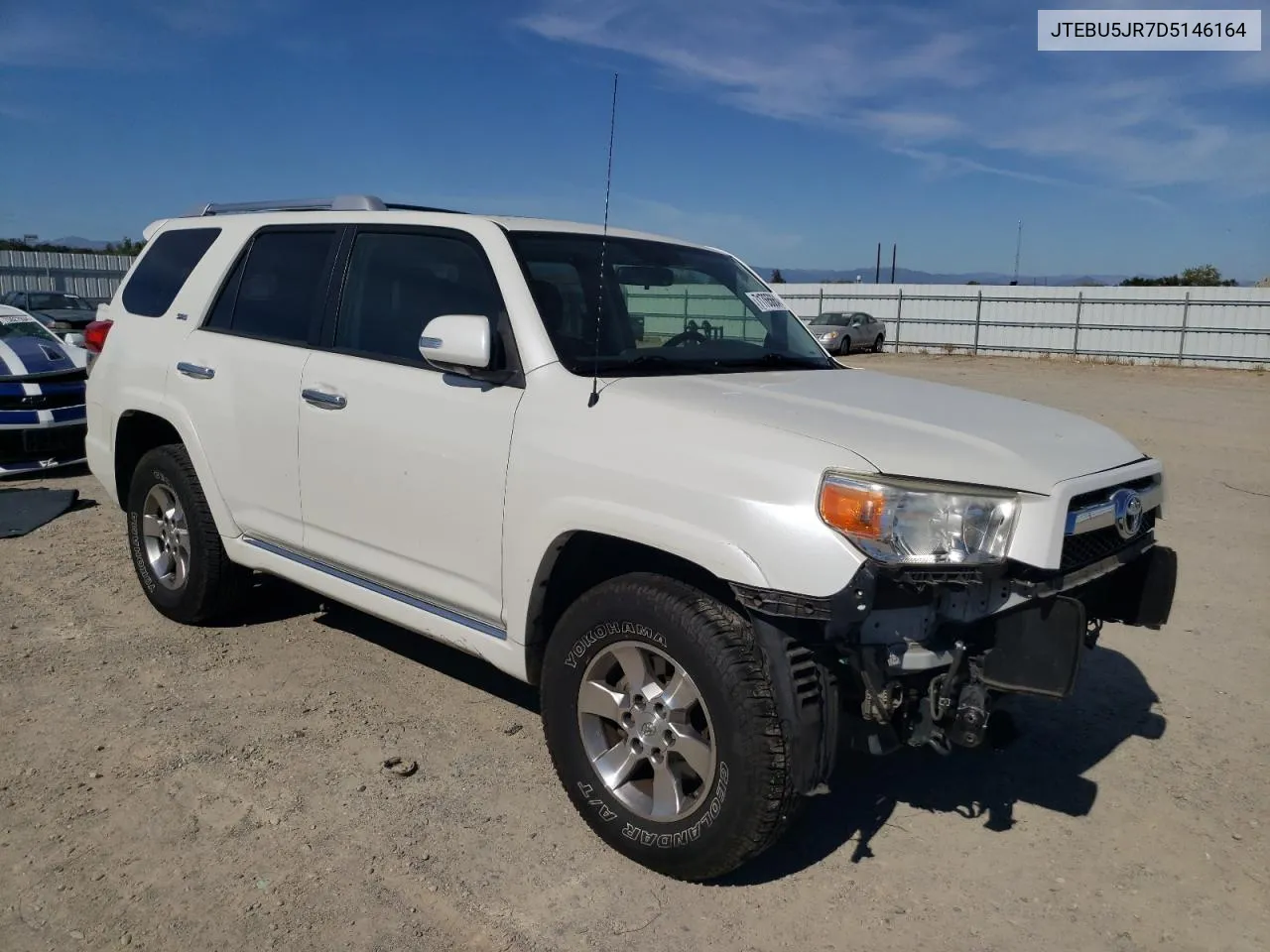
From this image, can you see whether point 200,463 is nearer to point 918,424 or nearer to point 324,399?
point 324,399

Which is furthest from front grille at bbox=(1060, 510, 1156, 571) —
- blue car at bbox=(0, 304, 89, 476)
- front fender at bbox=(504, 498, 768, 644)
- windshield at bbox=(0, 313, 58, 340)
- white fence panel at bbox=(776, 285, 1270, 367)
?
white fence panel at bbox=(776, 285, 1270, 367)

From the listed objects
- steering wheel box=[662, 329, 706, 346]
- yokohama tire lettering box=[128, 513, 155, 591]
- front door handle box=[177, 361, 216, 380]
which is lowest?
yokohama tire lettering box=[128, 513, 155, 591]

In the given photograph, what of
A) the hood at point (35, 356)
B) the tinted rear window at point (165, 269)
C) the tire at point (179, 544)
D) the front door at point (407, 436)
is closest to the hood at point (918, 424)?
the front door at point (407, 436)

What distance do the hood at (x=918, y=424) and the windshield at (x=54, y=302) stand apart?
20633mm

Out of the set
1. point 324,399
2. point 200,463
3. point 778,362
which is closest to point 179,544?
point 200,463

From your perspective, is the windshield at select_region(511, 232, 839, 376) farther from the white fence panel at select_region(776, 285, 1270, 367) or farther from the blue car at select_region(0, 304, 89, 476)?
the white fence panel at select_region(776, 285, 1270, 367)

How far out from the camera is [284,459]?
169 inches

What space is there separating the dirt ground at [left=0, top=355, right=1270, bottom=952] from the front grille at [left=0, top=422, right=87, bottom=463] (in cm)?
387

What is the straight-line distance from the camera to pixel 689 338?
4062mm

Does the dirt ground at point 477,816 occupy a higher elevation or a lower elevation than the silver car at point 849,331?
lower

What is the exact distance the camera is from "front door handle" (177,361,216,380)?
4.68m

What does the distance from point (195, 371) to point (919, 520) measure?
3.45m

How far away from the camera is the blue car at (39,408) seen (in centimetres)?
862

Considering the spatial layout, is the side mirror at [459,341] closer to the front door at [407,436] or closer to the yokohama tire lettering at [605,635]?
the front door at [407,436]
